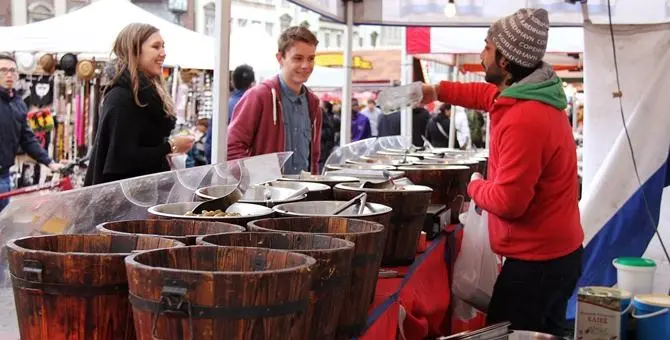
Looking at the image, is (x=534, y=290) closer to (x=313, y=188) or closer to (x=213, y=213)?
(x=313, y=188)

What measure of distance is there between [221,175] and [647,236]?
340 centimetres

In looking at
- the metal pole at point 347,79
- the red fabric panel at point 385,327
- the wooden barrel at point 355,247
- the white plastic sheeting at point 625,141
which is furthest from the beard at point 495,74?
the metal pole at point 347,79

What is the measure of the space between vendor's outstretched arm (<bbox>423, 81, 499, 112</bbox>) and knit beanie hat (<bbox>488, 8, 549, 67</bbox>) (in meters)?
0.78

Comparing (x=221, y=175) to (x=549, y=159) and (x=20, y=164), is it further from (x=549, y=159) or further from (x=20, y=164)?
(x=20, y=164)

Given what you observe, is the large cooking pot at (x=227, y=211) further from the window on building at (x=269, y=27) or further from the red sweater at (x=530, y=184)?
the window on building at (x=269, y=27)

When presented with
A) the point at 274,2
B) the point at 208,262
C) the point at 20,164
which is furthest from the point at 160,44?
the point at 274,2

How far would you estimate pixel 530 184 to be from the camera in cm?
301

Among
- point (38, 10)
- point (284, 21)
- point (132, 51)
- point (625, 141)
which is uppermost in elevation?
point (284, 21)

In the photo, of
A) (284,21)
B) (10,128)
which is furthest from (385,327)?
(284,21)

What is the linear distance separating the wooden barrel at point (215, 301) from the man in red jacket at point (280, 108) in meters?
2.56

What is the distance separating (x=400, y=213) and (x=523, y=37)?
Result: 91cm

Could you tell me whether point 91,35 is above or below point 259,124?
above

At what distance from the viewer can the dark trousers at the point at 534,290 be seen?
10.6 feet

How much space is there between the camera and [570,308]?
5336mm
